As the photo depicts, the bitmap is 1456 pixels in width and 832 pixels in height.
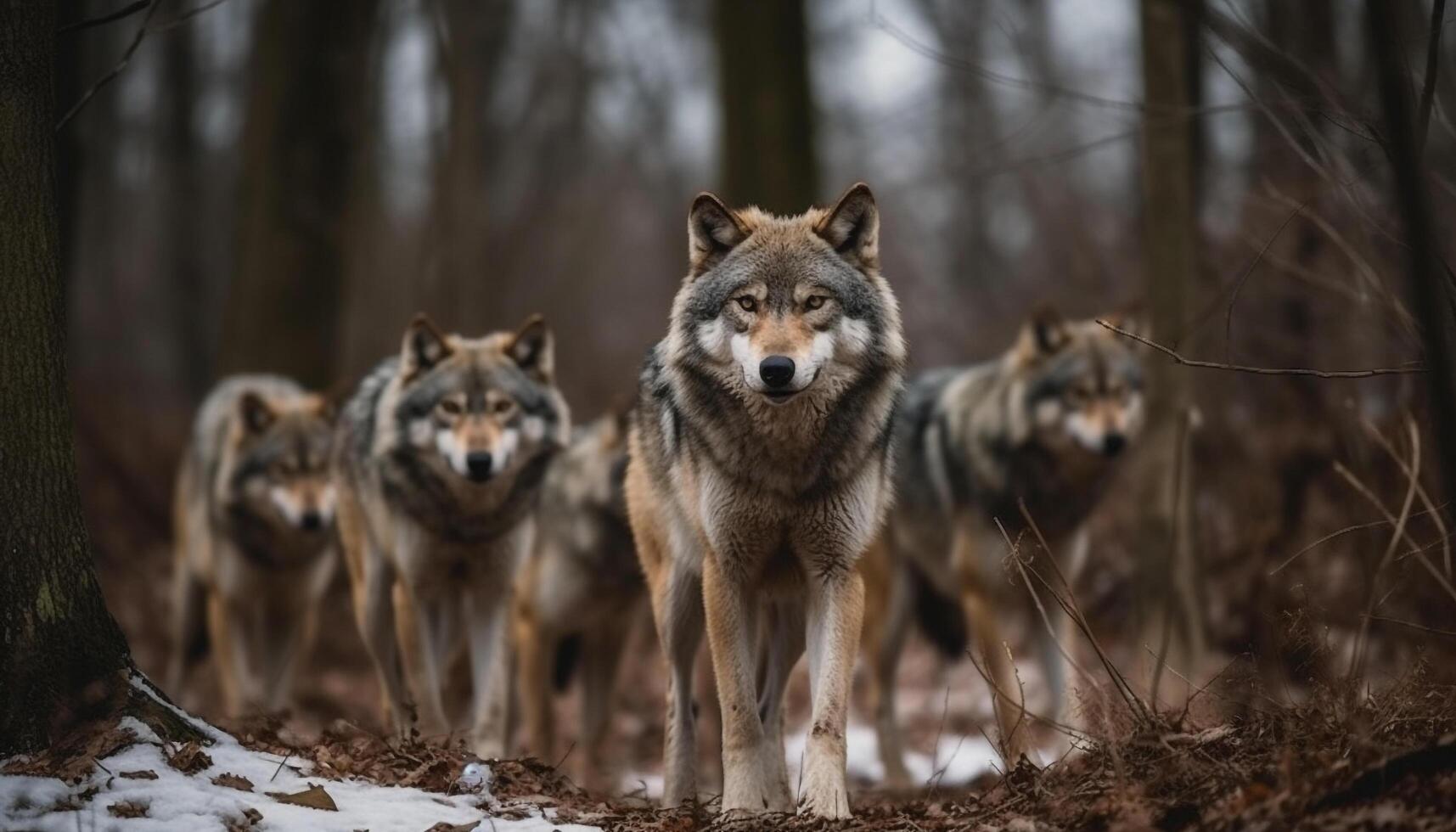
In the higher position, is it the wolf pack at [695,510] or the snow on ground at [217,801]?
the wolf pack at [695,510]

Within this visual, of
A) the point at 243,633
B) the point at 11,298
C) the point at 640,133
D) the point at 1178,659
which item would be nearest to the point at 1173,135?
the point at 1178,659

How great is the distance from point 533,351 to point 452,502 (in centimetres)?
94

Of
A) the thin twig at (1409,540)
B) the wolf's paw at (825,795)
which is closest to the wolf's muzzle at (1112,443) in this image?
the wolf's paw at (825,795)

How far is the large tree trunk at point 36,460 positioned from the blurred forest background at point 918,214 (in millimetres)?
227

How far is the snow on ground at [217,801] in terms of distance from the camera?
11.8ft

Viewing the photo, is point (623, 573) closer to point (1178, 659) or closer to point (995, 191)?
point (1178, 659)

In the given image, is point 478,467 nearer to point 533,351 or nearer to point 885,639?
point 533,351

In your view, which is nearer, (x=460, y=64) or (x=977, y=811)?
(x=977, y=811)

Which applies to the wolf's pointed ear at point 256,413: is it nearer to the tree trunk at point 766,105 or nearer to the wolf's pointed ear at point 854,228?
the tree trunk at point 766,105

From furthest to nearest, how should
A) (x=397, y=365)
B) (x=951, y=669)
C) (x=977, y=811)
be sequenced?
(x=951, y=669)
(x=397, y=365)
(x=977, y=811)

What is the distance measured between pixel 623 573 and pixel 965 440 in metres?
2.27

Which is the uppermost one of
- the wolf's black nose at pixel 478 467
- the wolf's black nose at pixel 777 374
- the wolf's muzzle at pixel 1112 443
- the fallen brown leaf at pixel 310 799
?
the wolf's muzzle at pixel 1112 443

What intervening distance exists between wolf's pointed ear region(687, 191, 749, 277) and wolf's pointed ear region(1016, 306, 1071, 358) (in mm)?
3629

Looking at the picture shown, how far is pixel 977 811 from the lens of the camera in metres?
4.09
